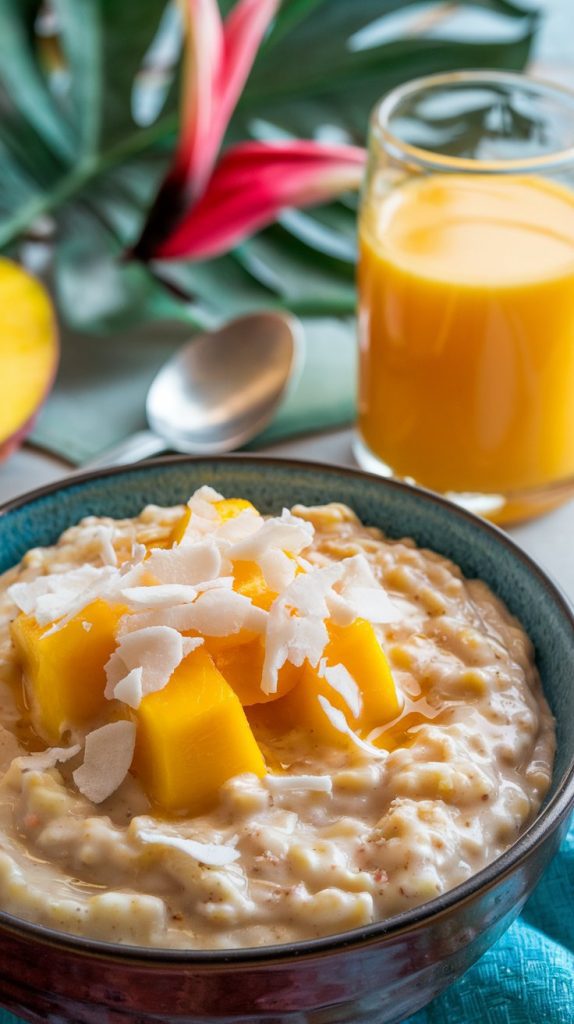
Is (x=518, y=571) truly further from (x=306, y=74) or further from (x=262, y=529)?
(x=306, y=74)

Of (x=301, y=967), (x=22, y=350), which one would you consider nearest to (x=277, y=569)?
(x=301, y=967)

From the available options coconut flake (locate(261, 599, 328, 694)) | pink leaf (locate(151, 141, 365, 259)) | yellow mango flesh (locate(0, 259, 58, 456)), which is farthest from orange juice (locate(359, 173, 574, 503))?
coconut flake (locate(261, 599, 328, 694))

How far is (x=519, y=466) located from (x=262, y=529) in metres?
0.95

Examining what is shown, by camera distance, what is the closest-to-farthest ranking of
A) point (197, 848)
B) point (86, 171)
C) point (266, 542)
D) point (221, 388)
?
point (197, 848) → point (266, 542) → point (221, 388) → point (86, 171)

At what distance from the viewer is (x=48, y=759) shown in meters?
1.34

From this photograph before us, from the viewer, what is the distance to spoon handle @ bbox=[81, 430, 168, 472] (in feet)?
7.73

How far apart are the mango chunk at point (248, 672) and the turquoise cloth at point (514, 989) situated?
386 mm

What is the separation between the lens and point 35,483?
2.42 metres

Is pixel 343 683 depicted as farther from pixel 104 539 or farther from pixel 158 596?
pixel 104 539

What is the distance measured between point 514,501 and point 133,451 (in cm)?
67

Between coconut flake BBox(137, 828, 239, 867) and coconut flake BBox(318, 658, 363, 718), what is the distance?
211 millimetres

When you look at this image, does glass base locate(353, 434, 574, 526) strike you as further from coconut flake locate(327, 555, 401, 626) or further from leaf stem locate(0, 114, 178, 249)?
leaf stem locate(0, 114, 178, 249)

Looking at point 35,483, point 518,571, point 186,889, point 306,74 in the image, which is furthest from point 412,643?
point 306,74

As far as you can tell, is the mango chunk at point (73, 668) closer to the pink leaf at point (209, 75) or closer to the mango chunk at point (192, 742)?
the mango chunk at point (192, 742)
